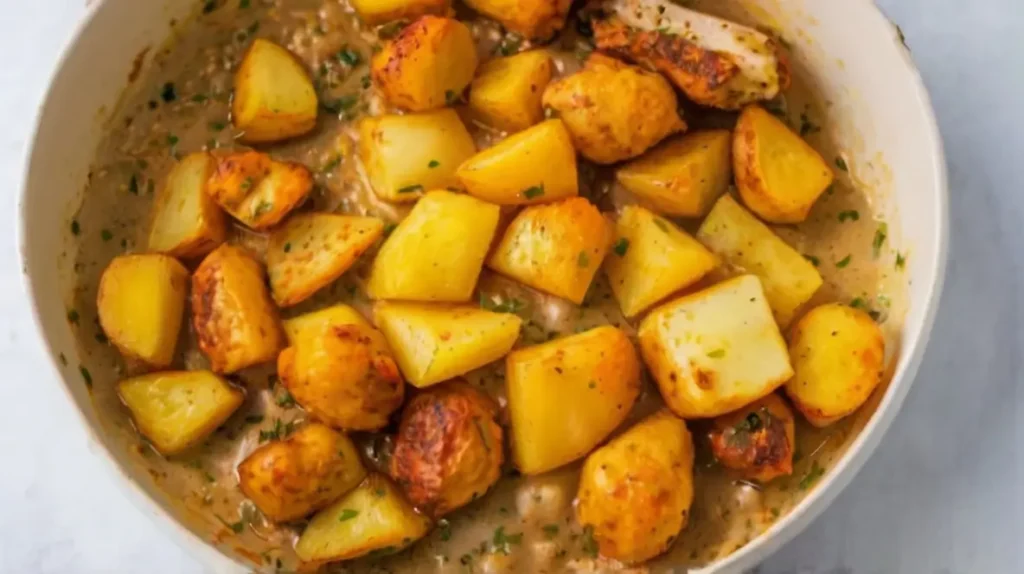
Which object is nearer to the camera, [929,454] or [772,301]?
[772,301]

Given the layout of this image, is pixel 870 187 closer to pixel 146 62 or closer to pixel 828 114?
pixel 828 114

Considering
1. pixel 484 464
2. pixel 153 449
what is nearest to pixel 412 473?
pixel 484 464

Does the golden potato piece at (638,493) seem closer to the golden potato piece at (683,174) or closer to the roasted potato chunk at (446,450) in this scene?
the roasted potato chunk at (446,450)

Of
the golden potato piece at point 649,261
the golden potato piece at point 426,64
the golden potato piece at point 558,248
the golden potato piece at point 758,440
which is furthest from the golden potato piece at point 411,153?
the golden potato piece at point 758,440

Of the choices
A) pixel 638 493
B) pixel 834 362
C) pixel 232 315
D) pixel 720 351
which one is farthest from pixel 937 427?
pixel 232 315

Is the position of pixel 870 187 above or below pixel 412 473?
above

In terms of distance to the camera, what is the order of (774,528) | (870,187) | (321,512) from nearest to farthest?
(774,528) < (321,512) < (870,187)

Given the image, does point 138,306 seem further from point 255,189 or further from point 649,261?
point 649,261
